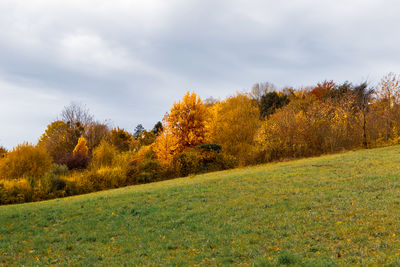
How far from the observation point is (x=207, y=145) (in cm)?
2581

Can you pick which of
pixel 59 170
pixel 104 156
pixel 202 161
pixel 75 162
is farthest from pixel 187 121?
pixel 59 170

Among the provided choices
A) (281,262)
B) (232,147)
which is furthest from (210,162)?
(281,262)

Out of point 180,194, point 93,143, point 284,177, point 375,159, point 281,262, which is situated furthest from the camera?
point 93,143

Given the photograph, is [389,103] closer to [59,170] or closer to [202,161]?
[202,161]

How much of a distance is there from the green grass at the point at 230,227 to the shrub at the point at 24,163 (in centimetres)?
971

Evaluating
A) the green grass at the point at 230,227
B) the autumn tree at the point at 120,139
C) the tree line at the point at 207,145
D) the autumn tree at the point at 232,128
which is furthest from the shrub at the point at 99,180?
the autumn tree at the point at 120,139

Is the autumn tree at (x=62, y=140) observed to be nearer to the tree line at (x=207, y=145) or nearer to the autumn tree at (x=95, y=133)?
the autumn tree at (x=95, y=133)

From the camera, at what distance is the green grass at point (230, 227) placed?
18.6 feet

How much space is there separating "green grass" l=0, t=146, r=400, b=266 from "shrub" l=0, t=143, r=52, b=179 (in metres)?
9.71

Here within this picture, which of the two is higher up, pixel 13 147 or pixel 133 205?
pixel 13 147

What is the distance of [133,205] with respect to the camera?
10.9 meters

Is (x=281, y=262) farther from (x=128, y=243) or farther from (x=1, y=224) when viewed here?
(x=1, y=224)

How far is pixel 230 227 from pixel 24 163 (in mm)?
18090

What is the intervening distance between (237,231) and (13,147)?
19187 millimetres
